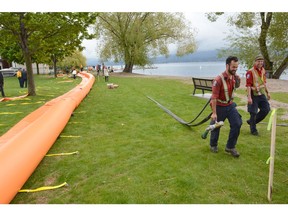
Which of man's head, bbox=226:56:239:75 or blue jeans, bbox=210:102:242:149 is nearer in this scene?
man's head, bbox=226:56:239:75

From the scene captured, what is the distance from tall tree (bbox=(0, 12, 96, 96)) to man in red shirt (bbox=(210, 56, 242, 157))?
29.5ft

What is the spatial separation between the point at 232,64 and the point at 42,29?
1016cm

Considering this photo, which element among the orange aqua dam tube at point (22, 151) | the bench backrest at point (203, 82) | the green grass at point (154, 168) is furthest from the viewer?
the bench backrest at point (203, 82)

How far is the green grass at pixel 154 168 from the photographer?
11.8ft

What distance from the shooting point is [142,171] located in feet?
14.2

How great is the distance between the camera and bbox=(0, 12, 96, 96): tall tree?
11625 millimetres

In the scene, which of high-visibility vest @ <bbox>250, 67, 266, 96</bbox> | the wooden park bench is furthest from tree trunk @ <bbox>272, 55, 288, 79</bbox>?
high-visibility vest @ <bbox>250, 67, 266, 96</bbox>

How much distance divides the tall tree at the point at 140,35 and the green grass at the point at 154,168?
27.9m

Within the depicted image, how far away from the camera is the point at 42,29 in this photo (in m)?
12.1

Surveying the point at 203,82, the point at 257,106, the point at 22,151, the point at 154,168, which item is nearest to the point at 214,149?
the point at 154,168

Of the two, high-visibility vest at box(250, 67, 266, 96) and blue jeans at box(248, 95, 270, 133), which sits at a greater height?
high-visibility vest at box(250, 67, 266, 96)

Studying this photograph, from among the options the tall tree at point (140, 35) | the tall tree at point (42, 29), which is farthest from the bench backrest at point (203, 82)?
the tall tree at point (140, 35)

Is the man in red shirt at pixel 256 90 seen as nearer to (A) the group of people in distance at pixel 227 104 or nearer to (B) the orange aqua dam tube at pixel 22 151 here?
A: (A) the group of people in distance at pixel 227 104

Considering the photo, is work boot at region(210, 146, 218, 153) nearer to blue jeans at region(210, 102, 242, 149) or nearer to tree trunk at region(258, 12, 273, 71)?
blue jeans at region(210, 102, 242, 149)
